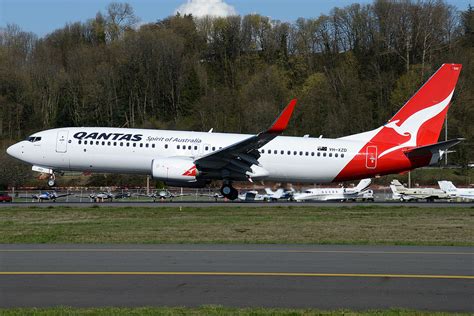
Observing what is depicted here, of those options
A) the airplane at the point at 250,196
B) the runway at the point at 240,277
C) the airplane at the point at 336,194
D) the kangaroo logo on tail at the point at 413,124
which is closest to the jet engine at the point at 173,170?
the kangaroo logo on tail at the point at 413,124

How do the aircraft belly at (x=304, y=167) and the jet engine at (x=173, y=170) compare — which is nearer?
the jet engine at (x=173, y=170)

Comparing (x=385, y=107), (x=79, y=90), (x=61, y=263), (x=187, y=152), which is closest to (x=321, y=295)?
(x=61, y=263)

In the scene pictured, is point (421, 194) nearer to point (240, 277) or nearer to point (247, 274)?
point (247, 274)

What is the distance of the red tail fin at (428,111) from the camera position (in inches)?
1513

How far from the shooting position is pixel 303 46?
99125 mm

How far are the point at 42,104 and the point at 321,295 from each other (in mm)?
77175

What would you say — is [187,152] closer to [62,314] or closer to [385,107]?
[62,314]

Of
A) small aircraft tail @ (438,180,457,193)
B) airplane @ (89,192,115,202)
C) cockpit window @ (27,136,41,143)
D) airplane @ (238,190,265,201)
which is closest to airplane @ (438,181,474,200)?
small aircraft tail @ (438,180,457,193)

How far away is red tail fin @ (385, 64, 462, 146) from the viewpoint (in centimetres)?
3844

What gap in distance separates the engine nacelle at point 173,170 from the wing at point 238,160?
393 mm

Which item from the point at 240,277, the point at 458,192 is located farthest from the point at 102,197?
the point at 240,277

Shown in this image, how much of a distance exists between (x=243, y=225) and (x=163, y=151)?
43.8ft

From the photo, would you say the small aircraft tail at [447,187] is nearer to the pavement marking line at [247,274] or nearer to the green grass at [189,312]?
the pavement marking line at [247,274]

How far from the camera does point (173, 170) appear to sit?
36125 mm
